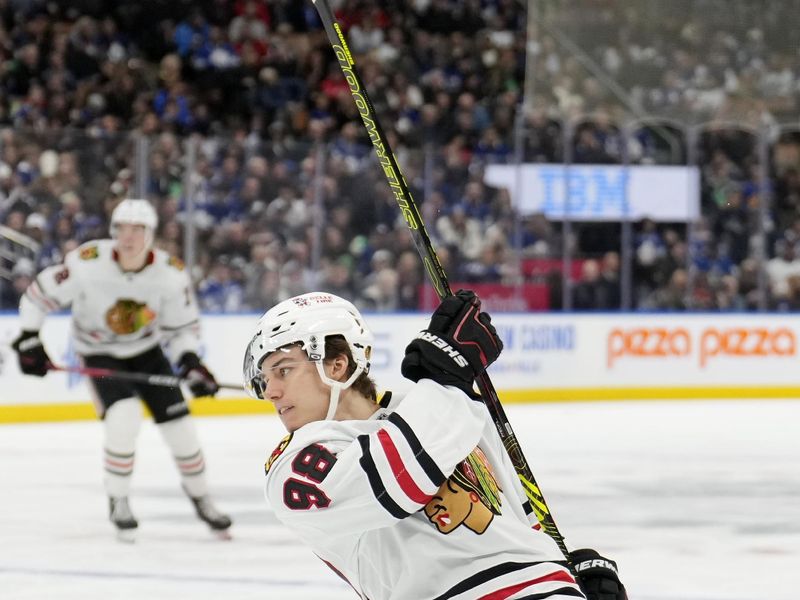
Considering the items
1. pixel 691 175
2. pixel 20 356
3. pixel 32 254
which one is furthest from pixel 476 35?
pixel 20 356

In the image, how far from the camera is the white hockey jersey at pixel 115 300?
5.56 meters

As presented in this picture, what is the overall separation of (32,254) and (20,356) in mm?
3231

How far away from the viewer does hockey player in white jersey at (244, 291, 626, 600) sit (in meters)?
1.87

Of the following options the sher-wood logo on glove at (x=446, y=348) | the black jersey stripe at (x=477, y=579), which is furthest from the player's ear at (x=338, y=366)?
the black jersey stripe at (x=477, y=579)

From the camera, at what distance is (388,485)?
184 centimetres

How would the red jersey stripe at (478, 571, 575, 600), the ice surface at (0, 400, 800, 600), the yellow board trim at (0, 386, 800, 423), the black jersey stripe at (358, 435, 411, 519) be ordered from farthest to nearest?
1. the yellow board trim at (0, 386, 800, 423)
2. the ice surface at (0, 400, 800, 600)
3. the red jersey stripe at (478, 571, 575, 600)
4. the black jersey stripe at (358, 435, 411, 519)

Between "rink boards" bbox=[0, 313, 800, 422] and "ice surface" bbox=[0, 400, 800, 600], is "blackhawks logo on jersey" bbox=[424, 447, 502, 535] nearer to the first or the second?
"ice surface" bbox=[0, 400, 800, 600]

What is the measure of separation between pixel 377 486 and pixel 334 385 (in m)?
0.21

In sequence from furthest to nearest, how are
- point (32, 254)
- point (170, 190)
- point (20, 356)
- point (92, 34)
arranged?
1. point (92, 34)
2. point (170, 190)
3. point (32, 254)
4. point (20, 356)

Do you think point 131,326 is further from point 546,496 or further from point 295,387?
point 295,387

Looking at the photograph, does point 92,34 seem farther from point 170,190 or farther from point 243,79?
point 170,190

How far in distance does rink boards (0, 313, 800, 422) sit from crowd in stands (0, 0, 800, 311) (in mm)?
153

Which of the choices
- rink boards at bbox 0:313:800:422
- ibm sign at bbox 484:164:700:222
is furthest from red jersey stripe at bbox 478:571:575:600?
ibm sign at bbox 484:164:700:222

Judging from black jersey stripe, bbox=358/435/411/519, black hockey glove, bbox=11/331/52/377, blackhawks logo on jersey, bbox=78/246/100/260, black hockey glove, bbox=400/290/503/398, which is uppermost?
black hockey glove, bbox=400/290/503/398
